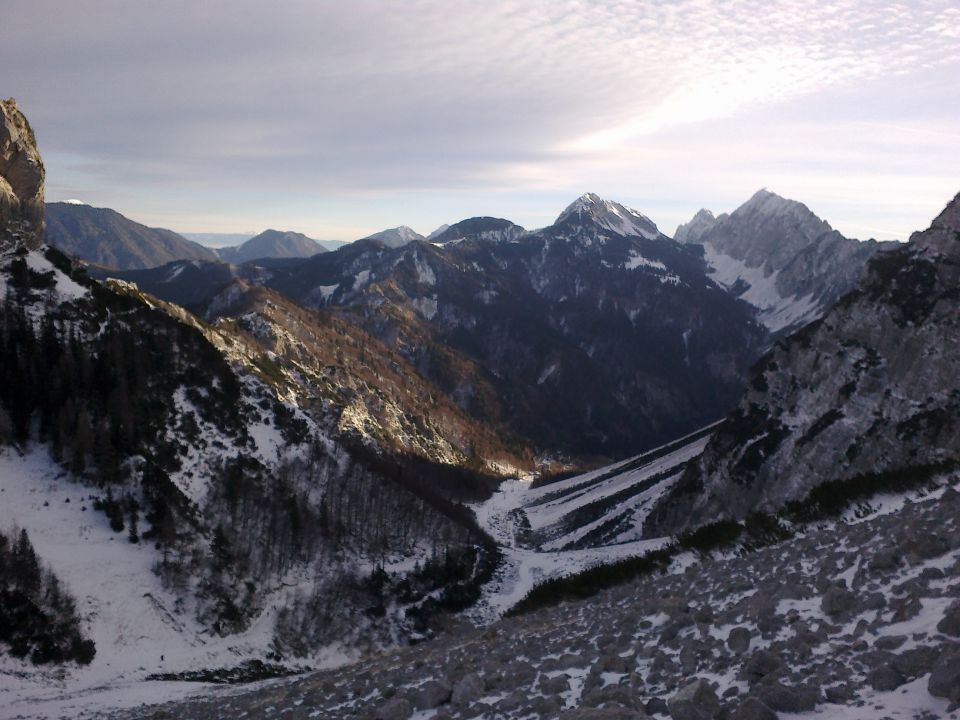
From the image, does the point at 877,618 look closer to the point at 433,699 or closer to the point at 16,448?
the point at 433,699

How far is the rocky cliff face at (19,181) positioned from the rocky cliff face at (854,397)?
323 ft

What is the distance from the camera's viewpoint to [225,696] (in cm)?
2886

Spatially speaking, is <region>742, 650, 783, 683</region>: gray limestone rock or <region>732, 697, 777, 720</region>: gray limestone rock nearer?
<region>732, 697, 777, 720</region>: gray limestone rock

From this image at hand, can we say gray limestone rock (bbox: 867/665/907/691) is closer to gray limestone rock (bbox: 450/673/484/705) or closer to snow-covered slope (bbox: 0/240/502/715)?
gray limestone rock (bbox: 450/673/484/705)

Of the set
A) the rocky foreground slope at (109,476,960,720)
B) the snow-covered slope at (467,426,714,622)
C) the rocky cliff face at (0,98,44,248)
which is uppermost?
the rocky cliff face at (0,98,44,248)

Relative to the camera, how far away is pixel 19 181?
77.9 metres

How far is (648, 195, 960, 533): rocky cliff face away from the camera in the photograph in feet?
216

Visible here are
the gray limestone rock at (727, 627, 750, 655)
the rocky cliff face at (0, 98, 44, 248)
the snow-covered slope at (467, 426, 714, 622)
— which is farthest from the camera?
the rocky cliff face at (0, 98, 44, 248)

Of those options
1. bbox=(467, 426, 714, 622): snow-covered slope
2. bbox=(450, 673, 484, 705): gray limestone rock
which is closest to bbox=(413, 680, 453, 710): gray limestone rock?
bbox=(450, 673, 484, 705): gray limestone rock

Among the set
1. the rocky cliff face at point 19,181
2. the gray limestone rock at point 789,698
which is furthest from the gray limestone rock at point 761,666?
the rocky cliff face at point 19,181

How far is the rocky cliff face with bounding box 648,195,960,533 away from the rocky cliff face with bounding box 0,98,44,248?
98582 mm

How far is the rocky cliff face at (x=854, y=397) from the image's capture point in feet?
216

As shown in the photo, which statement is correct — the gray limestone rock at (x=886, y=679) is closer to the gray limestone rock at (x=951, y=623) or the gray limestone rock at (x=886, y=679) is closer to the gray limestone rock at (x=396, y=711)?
the gray limestone rock at (x=951, y=623)

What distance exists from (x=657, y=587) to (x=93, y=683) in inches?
1476
